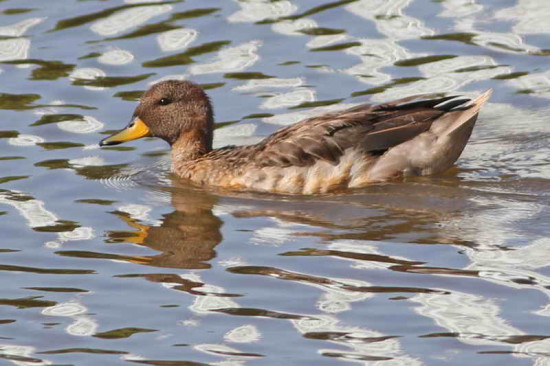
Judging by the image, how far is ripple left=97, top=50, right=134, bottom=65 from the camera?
1525 centimetres

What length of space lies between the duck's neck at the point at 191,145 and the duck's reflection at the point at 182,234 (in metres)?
0.91

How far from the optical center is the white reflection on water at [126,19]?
1609 cm

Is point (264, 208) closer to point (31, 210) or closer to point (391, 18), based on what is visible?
point (31, 210)

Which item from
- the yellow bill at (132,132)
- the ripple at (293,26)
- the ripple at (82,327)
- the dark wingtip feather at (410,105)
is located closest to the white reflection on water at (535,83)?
the dark wingtip feather at (410,105)

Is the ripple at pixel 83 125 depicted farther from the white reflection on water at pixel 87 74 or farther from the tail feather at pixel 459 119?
the tail feather at pixel 459 119

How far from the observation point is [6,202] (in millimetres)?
11547

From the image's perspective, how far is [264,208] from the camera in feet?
37.6

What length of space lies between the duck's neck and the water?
0.27m

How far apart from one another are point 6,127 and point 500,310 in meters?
6.56

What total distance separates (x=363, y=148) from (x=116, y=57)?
4241mm

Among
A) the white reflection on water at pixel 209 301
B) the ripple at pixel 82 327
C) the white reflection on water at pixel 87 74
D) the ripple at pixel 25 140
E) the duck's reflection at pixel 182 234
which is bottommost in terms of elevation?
the ripple at pixel 82 327

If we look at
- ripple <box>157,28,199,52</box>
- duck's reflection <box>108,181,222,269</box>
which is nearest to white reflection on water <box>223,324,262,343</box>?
duck's reflection <box>108,181,222,269</box>

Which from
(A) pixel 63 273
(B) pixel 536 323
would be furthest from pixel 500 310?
(A) pixel 63 273

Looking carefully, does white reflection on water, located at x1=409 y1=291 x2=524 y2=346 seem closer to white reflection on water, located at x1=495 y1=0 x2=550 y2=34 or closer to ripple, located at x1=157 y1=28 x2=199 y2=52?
white reflection on water, located at x1=495 y1=0 x2=550 y2=34
